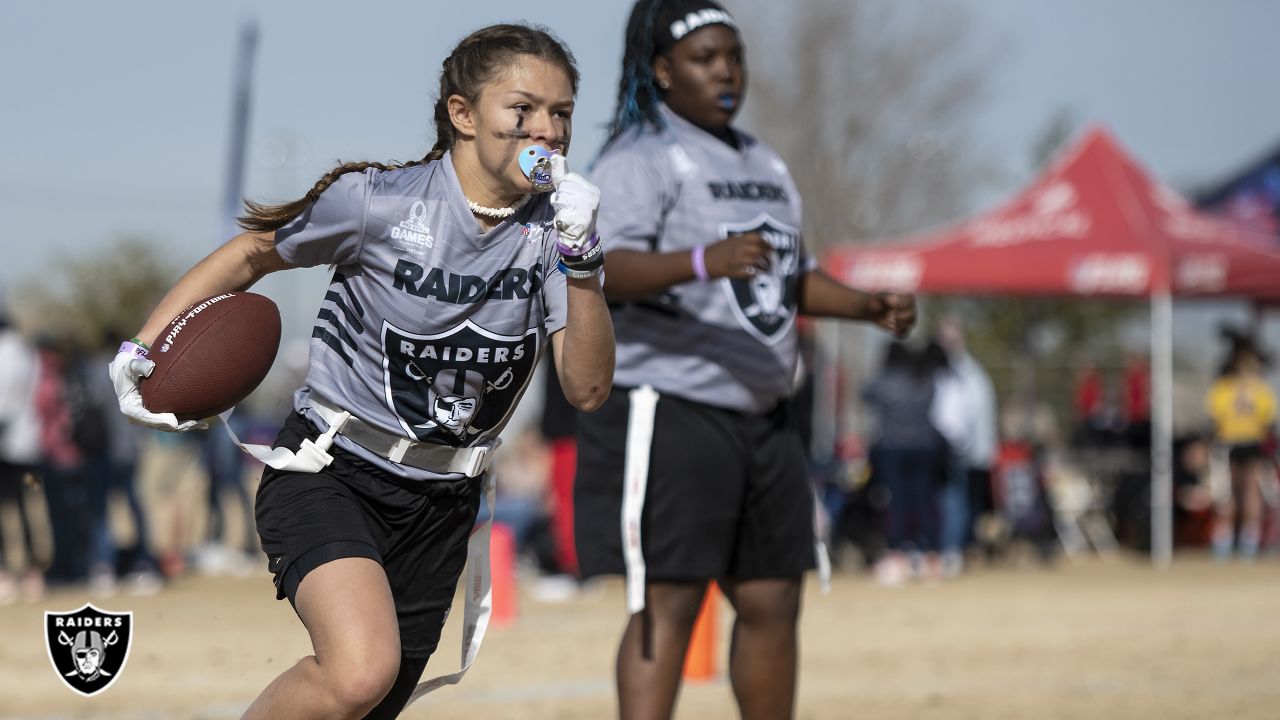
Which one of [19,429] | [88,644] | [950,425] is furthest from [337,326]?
[950,425]

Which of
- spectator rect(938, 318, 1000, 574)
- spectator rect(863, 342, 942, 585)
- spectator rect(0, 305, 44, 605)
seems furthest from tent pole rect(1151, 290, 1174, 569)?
spectator rect(0, 305, 44, 605)

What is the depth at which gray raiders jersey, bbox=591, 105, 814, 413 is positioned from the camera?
15.2 feet

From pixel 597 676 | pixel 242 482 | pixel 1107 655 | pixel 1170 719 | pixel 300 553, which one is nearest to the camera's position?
pixel 300 553

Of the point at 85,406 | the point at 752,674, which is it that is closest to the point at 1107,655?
the point at 752,674

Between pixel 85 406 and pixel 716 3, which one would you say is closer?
pixel 716 3

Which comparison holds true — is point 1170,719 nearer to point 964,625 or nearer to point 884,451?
point 964,625

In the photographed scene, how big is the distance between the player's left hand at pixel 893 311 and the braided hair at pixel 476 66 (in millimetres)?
1212

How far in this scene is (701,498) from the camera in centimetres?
461

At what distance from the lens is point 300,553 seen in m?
3.58

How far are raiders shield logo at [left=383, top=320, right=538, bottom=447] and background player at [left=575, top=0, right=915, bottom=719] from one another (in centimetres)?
75

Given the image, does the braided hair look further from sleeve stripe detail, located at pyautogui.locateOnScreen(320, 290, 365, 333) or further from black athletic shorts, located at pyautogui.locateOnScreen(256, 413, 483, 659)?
black athletic shorts, located at pyautogui.locateOnScreen(256, 413, 483, 659)

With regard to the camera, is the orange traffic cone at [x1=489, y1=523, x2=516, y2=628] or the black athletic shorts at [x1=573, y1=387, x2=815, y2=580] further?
the orange traffic cone at [x1=489, y1=523, x2=516, y2=628]

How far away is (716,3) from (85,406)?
8930mm

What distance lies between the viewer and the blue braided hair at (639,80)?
4.84 m
